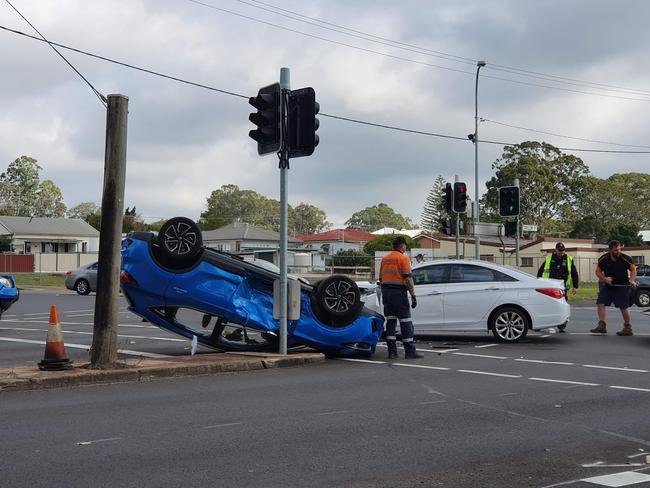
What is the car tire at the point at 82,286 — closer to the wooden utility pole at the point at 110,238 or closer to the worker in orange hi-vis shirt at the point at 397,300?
the worker in orange hi-vis shirt at the point at 397,300

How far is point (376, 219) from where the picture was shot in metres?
152

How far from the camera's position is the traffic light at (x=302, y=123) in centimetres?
1065

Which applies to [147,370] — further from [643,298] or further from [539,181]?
[539,181]

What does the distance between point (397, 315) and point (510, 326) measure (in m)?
2.96

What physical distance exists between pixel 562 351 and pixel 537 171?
61.0 metres

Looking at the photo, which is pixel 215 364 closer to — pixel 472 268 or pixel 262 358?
pixel 262 358

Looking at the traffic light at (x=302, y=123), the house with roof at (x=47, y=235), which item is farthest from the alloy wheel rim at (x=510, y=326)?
the house with roof at (x=47, y=235)

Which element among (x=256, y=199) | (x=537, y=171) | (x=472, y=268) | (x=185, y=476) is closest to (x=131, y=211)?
(x=256, y=199)

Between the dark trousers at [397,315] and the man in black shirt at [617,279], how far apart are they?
5.03 m

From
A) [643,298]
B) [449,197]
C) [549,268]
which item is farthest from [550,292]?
[643,298]

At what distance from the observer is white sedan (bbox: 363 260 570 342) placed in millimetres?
13320

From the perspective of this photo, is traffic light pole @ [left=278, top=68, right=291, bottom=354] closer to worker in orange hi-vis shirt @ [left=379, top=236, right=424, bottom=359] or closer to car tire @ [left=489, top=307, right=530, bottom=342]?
worker in orange hi-vis shirt @ [left=379, top=236, right=424, bottom=359]

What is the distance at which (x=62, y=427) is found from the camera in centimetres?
669

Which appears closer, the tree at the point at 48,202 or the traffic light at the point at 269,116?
the traffic light at the point at 269,116
